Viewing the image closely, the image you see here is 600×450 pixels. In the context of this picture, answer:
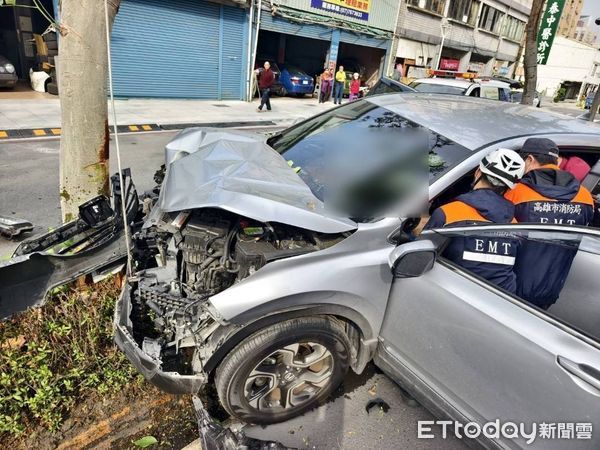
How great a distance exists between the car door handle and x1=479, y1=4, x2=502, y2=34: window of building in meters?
32.1

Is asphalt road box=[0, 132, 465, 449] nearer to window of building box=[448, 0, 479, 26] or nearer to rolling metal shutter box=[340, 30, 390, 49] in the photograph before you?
rolling metal shutter box=[340, 30, 390, 49]

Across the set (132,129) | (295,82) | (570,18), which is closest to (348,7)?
(295,82)

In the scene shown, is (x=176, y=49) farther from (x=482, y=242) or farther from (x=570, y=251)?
(x=570, y=251)

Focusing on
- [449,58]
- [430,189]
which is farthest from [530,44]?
[449,58]

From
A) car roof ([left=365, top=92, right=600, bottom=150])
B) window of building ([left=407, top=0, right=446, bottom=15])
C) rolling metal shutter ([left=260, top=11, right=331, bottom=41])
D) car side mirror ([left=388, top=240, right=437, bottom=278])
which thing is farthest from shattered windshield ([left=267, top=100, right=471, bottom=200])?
window of building ([left=407, top=0, right=446, bottom=15])

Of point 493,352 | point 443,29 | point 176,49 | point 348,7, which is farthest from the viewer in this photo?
point 443,29

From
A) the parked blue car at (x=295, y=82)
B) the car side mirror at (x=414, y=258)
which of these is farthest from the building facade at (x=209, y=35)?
the car side mirror at (x=414, y=258)

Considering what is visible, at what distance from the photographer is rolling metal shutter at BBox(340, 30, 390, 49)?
19.5 m

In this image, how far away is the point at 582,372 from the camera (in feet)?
5.61

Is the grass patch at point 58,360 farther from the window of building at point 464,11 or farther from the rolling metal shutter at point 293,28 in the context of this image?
the window of building at point 464,11

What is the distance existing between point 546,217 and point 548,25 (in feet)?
75.4

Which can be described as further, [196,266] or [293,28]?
[293,28]

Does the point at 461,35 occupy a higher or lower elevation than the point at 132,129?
higher

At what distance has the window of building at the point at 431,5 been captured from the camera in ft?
71.9
